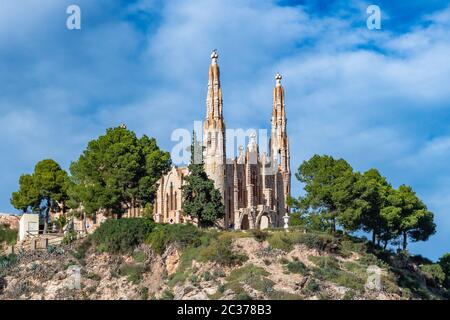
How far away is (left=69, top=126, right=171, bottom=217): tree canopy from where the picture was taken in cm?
6306

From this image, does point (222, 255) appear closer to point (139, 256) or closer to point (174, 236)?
point (174, 236)

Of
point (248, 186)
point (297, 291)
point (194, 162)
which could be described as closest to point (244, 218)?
point (248, 186)

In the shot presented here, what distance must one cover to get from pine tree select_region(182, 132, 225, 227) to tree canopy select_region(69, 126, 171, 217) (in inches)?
166

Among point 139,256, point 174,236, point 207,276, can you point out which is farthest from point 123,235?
point 207,276

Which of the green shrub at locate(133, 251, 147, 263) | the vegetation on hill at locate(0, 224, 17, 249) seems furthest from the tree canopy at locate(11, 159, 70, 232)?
the green shrub at locate(133, 251, 147, 263)

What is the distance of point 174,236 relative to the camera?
5675 centimetres

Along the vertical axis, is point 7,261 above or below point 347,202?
below

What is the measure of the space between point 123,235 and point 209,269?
25.4ft

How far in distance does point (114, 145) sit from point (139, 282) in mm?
13242

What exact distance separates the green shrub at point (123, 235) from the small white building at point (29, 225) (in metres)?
6.98

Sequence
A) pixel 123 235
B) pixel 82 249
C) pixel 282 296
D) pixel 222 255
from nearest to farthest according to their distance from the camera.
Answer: pixel 282 296 < pixel 222 255 < pixel 123 235 < pixel 82 249

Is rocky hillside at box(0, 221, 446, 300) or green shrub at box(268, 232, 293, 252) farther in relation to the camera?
green shrub at box(268, 232, 293, 252)

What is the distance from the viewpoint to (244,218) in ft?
230

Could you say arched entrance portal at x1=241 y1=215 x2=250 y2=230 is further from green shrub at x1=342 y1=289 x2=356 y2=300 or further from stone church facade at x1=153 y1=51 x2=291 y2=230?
green shrub at x1=342 y1=289 x2=356 y2=300
